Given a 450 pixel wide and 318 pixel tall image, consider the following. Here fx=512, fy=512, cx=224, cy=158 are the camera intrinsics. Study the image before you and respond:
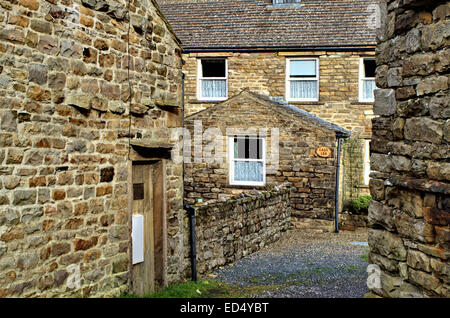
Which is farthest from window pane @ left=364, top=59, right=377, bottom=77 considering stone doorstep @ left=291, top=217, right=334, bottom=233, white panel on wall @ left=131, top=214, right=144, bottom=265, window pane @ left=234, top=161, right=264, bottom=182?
white panel on wall @ left=131, top=214, right=144, bottom=265

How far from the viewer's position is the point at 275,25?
770 inches

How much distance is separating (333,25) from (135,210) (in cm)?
1374

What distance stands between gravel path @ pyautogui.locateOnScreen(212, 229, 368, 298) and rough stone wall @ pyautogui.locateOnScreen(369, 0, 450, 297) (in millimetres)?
3293

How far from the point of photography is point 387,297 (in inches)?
202

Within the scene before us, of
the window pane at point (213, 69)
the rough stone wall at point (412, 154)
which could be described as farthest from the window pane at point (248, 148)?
the rough stone wall at point (412, 154)

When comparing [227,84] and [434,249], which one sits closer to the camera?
[434,249]

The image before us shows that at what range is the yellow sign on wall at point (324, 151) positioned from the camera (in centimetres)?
1474

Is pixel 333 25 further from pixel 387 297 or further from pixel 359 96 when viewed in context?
pixel 387 297

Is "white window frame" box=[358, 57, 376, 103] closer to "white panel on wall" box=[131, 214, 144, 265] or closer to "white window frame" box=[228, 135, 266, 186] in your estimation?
"white window frame" box=[228, 135, 266, 186]

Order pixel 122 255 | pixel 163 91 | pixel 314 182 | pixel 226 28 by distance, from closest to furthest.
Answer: pixel 122 255 < pixel 163 91 < pixel 314 182 < pixel 226 28

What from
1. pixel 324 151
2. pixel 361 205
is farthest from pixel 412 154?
pixel 361 205

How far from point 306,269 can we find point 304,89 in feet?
32.3
